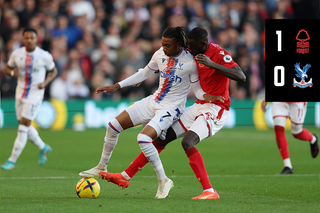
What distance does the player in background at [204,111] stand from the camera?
209 inches

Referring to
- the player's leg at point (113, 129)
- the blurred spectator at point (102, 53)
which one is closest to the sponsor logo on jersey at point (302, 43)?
the blurred spectator at point (102, 53)

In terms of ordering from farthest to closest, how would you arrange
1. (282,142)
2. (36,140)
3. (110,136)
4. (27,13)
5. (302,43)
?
(27,13) → (302,43) → (36,140) → (282,142) → (110,136)

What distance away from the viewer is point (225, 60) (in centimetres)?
540

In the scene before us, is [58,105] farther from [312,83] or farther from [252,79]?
[312,83]

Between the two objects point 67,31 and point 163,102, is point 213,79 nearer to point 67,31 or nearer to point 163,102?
point 163,102

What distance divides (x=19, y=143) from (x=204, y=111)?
4.25 m

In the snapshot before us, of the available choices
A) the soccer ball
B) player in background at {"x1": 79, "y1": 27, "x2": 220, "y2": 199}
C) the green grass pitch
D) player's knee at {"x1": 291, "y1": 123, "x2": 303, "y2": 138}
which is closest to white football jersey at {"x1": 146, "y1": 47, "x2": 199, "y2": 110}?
player in background at {"x1": 79, "y1": 27, "x2": 220, "y2": 199}

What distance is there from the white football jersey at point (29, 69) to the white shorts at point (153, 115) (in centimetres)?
355

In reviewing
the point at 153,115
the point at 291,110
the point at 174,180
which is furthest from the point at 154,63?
the point at 291,110

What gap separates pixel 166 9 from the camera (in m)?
17.8

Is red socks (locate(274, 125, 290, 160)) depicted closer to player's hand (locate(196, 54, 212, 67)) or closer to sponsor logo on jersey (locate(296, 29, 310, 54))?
player's hand (locate(196, 54, 212, 67))

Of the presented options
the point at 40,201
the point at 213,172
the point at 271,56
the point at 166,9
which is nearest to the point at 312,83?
the point at 271,56

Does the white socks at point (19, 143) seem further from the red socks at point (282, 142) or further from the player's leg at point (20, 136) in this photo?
the red socks at point (282, 142)

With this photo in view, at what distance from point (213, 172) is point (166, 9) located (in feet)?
35.8
